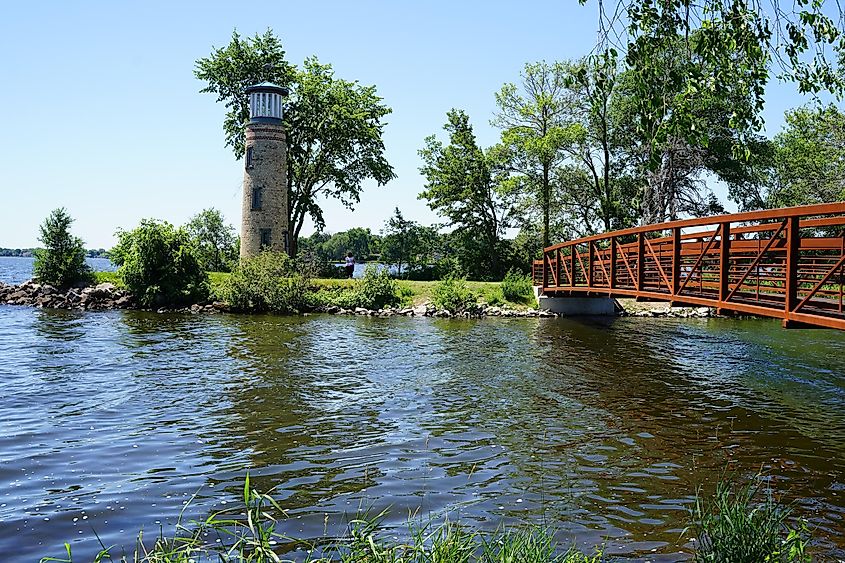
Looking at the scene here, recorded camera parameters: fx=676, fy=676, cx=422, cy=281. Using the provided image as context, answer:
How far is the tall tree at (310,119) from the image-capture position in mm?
40250

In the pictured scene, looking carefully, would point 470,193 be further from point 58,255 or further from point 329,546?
point 329,546

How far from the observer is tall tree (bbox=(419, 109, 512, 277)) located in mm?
41719

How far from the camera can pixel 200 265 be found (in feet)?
107

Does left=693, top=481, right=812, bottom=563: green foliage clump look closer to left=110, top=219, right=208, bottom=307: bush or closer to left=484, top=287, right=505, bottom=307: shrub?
left=484, top=287, right=505, bottom=307: shrub

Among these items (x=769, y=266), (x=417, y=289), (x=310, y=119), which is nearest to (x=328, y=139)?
(x=310, y=119)

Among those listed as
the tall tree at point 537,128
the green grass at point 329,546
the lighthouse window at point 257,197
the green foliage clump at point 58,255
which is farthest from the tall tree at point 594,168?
the green grass at point 329,546

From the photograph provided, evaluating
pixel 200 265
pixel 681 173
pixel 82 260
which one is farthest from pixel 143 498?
pixel 681 173

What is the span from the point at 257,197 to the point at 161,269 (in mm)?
7937

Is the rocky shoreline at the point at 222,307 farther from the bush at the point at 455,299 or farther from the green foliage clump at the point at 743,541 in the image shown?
the green foliage clump at the point at 743,541

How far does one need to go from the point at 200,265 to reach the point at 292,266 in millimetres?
4523

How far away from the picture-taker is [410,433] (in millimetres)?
10008

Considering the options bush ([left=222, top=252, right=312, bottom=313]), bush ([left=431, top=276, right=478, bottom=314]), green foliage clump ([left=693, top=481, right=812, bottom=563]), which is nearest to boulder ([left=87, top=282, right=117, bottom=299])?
bush ([left=222, top=252, right=312, bottom=313])

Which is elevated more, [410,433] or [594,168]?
[594,168]

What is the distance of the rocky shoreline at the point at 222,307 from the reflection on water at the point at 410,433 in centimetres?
1035
